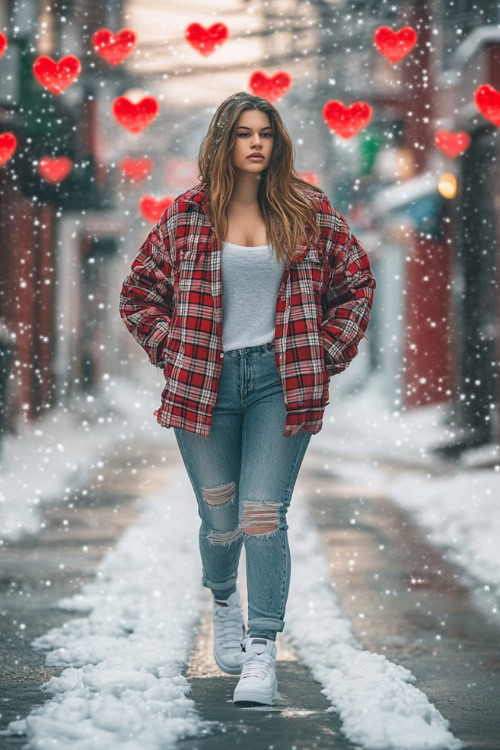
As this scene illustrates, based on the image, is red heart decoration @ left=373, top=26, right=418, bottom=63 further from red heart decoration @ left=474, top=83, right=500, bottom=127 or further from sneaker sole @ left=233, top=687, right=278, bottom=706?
sneaker sole @ left=233, top=687, right=278, bottom=706

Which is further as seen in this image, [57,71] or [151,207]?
[151,207]

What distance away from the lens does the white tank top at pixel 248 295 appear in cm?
369

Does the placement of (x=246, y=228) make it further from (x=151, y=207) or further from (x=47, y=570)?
(x=151, y=207)

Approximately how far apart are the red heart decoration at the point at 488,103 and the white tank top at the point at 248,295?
804cm

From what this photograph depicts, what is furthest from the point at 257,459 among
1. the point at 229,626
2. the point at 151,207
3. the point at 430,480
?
the point at 151,207

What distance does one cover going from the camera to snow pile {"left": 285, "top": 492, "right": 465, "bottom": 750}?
3.25 m

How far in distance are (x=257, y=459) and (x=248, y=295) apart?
0.51 meters

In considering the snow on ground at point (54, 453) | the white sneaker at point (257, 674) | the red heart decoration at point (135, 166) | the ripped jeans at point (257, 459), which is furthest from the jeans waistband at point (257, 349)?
the red heart decoration at point (135, 166)

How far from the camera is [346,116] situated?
10742 mm

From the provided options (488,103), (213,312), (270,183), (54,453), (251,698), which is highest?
(488,103)

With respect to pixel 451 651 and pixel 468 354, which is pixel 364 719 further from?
pixel 468 354

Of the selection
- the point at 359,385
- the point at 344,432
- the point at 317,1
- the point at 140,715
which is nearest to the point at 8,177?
the point at 317,1

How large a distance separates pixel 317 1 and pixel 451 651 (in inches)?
373

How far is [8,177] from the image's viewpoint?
17.8 meters
